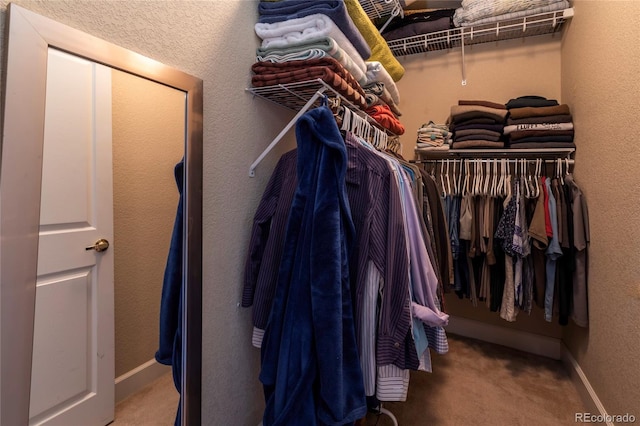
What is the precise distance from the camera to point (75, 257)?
65cm

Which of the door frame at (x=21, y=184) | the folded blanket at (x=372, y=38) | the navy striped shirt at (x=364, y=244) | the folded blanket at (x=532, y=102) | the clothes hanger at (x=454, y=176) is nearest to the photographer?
the door frame at (x=21, y=184)

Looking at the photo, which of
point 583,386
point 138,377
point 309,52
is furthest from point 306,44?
point 583,386

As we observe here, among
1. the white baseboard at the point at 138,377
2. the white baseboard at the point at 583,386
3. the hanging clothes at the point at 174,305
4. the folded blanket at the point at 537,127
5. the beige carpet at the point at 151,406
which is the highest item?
the folded blanket at the point at 537,127

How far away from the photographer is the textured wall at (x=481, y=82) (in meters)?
2.35

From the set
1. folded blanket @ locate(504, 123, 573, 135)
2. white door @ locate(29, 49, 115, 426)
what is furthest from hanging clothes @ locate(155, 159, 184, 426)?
folded blanket @ locate(504, 123, 573, 135)

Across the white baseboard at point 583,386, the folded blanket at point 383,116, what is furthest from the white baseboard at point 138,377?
the white baseboard at point 583,386

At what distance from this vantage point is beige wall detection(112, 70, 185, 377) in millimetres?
733

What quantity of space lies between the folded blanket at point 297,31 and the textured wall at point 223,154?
0.06 m

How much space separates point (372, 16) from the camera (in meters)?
1.93

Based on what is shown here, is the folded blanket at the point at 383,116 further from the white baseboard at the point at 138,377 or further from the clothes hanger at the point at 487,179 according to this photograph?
the white baseboard at the point at 138,377

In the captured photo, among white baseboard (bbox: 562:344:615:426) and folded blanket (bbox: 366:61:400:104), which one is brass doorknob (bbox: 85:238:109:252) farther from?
white baseboard (bbox: 562:344:615:426)

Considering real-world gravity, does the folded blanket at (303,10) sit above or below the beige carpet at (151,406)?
above

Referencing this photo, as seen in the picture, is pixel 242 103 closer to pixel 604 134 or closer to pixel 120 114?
pixel 120 114

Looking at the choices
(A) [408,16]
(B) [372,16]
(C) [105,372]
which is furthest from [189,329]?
(A) [408,16]
